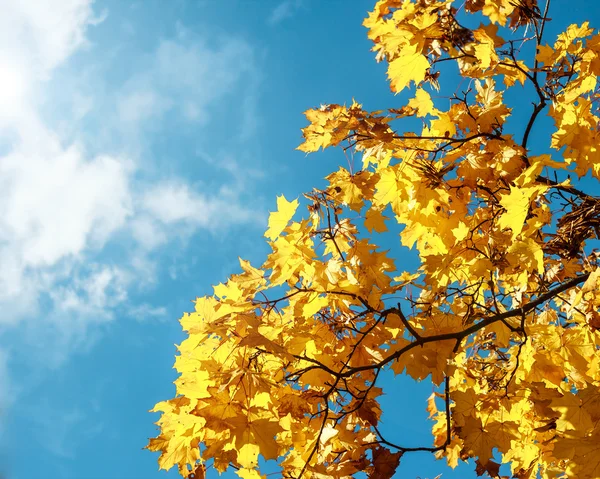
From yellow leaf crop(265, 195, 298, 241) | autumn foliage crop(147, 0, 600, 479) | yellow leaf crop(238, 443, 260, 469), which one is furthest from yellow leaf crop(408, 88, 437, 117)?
yellow leaf crop(238, 443, 260, 469)

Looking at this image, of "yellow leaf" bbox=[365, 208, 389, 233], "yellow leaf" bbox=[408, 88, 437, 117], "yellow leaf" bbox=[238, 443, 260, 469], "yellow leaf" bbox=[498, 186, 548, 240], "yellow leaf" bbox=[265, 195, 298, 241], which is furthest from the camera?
"yellow leaf" bbox=[408, 88, 437, 117]

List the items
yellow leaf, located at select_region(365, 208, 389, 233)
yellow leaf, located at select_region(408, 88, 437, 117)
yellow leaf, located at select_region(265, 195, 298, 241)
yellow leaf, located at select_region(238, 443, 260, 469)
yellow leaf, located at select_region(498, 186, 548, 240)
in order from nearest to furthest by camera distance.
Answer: yellow leaf, located at select_region(238, 443, 260, 469), yellow leaf, located at select_region(498, 186, 548, 240), yellow leaf, located at select_region(265, 195, 298, 241), yellow leaf, located at select_region(365, 208, 389, 233), yellow leaf, located at select_region(408, 88, 437, 117)

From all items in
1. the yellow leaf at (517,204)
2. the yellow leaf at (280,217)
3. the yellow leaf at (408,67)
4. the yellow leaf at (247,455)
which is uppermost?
the yellow leaf at (408,67)

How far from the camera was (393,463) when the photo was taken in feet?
7.73

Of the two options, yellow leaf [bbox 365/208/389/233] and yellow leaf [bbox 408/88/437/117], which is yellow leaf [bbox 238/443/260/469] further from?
yellow leaf [bbox 408/88/437/117]

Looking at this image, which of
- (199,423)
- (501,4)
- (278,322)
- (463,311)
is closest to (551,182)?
(463,311)

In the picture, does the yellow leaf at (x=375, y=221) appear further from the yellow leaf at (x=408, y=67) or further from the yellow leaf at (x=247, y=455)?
the yellow leaf at (x=247, y=455)

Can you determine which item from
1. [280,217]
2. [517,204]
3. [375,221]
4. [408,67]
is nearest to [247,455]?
[280,217]

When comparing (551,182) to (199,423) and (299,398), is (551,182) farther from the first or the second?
(199,423)

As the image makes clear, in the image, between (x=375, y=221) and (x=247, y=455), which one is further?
(x=375, y=221)

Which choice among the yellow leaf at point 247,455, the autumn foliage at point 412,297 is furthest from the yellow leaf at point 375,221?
the yellow leaf at point 247,455

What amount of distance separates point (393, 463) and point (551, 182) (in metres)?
2.01

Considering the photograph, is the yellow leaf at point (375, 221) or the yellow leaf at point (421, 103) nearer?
the yellow leaf at point (375, 221)

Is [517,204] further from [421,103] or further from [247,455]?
[247,455]
